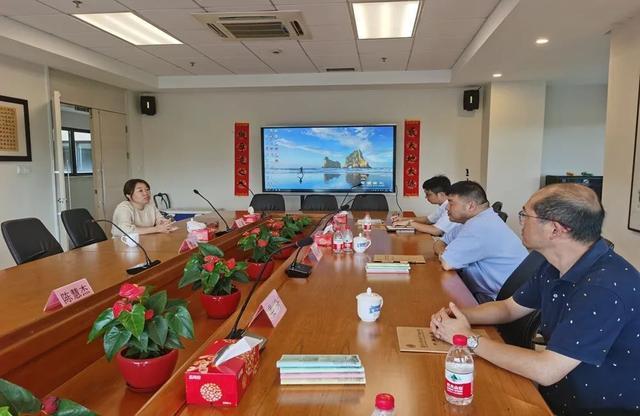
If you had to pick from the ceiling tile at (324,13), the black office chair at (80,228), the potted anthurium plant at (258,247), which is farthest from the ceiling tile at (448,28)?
the black office chair at (80,228)

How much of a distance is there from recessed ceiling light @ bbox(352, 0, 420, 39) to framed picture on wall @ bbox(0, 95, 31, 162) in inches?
138

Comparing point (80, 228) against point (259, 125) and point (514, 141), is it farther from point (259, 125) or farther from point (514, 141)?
point (514, 141)

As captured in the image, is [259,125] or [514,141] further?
[259,125]

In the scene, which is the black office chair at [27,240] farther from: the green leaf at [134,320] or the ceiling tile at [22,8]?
the green leaf at [134,320]

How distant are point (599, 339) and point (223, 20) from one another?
3.51m

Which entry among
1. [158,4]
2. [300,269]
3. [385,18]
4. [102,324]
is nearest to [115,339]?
[102,324]

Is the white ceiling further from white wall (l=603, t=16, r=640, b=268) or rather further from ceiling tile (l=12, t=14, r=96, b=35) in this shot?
white wall (l=603, t=16, r=640, b=268)

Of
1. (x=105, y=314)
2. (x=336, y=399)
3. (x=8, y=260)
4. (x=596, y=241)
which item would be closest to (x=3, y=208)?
(x=8, y=260)

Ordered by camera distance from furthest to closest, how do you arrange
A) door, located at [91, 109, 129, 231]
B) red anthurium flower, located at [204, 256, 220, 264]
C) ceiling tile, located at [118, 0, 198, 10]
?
1. door, located at [91, 109, 129, 231]
2. ceiling tile, located at [118, 0, 198, 10]
3. red anthurium flower, located at [204, 256, 220, 264]

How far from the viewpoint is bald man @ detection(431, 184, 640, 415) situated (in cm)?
103

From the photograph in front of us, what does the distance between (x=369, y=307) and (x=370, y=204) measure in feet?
13.6

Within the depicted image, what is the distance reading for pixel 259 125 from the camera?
21.7 ft

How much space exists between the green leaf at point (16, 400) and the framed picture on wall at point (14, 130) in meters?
4.57

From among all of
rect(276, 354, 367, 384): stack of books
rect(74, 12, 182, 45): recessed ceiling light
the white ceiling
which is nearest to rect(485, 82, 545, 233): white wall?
the white ceiling
